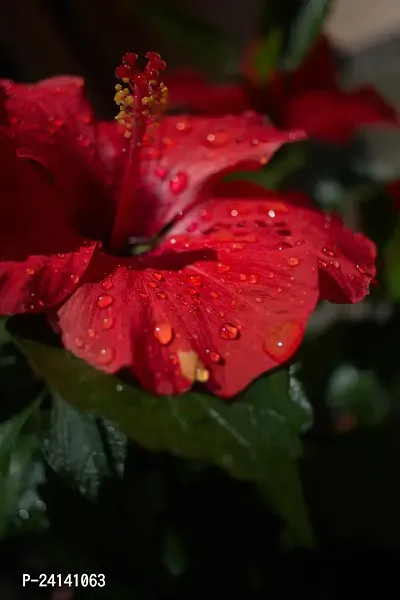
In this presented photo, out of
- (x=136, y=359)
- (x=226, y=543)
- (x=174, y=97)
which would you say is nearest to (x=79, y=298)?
(x=136, y=359)

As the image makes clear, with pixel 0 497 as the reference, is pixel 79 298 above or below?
above

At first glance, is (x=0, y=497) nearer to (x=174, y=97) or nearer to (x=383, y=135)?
(x=174, y=97)

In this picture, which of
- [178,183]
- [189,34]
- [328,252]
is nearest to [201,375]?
[328,252]

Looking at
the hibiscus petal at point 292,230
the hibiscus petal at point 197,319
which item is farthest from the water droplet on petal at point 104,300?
the hibiscus petal at point 292,230

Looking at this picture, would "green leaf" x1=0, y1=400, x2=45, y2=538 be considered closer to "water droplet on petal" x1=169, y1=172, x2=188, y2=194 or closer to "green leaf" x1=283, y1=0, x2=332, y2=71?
"water droplet on petal" x1=169, y1=172, x2=188, y2=194

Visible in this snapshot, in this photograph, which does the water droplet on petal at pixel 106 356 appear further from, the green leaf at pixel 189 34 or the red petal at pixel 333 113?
the green leaf at pixel 189 34

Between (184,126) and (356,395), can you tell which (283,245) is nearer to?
(184,126)
